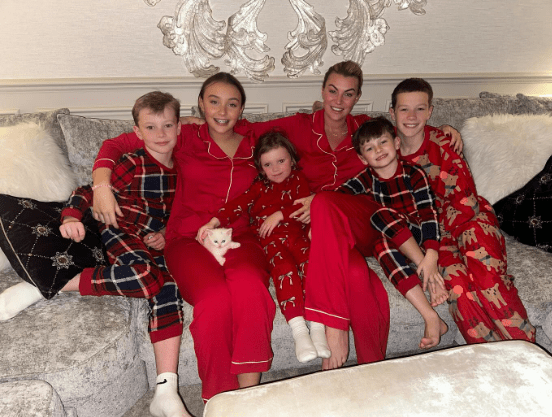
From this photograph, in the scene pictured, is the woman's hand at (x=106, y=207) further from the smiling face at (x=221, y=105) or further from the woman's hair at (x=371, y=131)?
the woman's hair at (x=371, y=131)

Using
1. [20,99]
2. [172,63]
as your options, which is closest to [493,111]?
[172,63]

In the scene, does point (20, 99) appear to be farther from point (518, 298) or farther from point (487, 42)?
point (487, 42)

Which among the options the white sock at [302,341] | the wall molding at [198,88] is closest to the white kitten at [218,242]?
the white sock at [302,341]

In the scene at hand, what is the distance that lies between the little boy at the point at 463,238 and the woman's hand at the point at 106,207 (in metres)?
1.29

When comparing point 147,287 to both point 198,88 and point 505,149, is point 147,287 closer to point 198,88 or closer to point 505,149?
point 198,88

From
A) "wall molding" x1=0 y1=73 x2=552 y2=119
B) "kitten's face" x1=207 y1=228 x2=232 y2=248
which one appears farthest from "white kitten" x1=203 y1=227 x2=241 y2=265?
"wall molding" x1=0 y1=73 x2=552 y2=119

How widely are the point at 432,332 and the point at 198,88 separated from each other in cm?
179

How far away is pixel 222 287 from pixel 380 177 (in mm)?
868

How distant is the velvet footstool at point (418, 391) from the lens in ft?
2.87

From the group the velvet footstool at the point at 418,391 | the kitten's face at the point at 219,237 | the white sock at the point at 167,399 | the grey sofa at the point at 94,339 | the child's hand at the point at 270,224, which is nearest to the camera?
the velvet footstool at the point at 418,391

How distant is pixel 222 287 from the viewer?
145 centimetres

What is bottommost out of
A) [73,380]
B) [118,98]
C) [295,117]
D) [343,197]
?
[73,380]

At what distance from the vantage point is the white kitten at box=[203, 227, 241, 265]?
5.31ft

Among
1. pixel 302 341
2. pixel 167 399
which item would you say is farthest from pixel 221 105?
pixel 167 399
